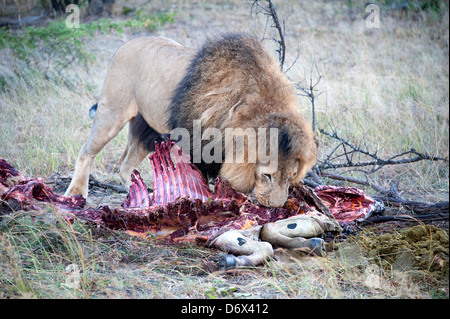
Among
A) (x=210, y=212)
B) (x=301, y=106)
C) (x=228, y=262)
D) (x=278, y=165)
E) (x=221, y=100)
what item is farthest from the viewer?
(x=301, y=106)

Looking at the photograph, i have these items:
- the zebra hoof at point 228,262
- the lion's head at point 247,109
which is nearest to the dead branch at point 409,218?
the lion's head at point 247,109

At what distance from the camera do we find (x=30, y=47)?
816cm

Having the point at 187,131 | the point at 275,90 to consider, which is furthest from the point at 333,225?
the point at 187,131

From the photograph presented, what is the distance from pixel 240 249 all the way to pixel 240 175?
62 cm

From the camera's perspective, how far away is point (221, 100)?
136 inches

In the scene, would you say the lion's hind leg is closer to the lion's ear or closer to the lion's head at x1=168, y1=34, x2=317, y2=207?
the lion's head at x1=168, y1=34, x2=317, y2=207

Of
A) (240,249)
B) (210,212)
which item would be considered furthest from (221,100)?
(240,249)

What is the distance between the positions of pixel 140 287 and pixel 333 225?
50.9 inches

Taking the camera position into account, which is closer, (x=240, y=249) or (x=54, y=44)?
(x=240, y=249)

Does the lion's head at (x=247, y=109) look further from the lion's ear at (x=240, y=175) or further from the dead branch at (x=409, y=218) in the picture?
the dead branch at (x=409, y=218)

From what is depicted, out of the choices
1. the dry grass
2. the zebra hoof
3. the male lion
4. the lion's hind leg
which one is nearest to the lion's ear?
the male lion

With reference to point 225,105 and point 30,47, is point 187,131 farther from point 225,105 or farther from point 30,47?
point 30,47

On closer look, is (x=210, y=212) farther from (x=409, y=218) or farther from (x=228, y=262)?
(x=409, y=218)

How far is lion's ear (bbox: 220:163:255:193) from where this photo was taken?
3.38m
